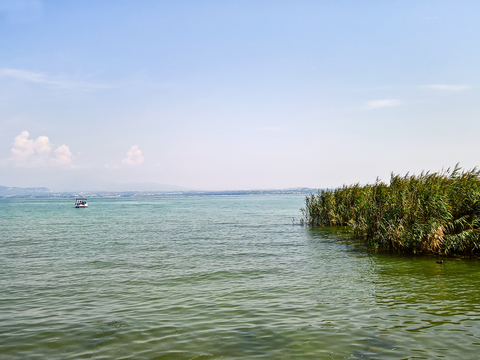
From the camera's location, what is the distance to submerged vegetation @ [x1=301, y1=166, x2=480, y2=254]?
20.6 metres

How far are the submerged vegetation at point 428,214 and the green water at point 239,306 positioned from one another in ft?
3.99

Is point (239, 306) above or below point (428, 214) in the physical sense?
below

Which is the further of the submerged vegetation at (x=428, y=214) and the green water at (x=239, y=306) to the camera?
the submerged vegetation at (x=428, y=214)

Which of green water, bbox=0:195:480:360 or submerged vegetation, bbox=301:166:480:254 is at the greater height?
submerged vegetation, bbox=301:166:480:254

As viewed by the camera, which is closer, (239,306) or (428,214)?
(239,306)

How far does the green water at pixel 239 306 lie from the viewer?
902cm

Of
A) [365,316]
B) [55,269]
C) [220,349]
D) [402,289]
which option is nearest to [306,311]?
[365,316]

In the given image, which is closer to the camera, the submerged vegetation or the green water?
the green water

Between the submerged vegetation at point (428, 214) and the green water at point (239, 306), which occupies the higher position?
the submerged vegetation at point (428, 214)

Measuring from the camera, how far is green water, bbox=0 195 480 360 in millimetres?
9023

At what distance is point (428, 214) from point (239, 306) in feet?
47.1

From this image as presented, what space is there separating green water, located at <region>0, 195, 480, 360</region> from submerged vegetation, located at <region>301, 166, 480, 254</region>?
1.22 meters

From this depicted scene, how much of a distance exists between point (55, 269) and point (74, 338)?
1139cm

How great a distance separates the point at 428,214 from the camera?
21125 mm
